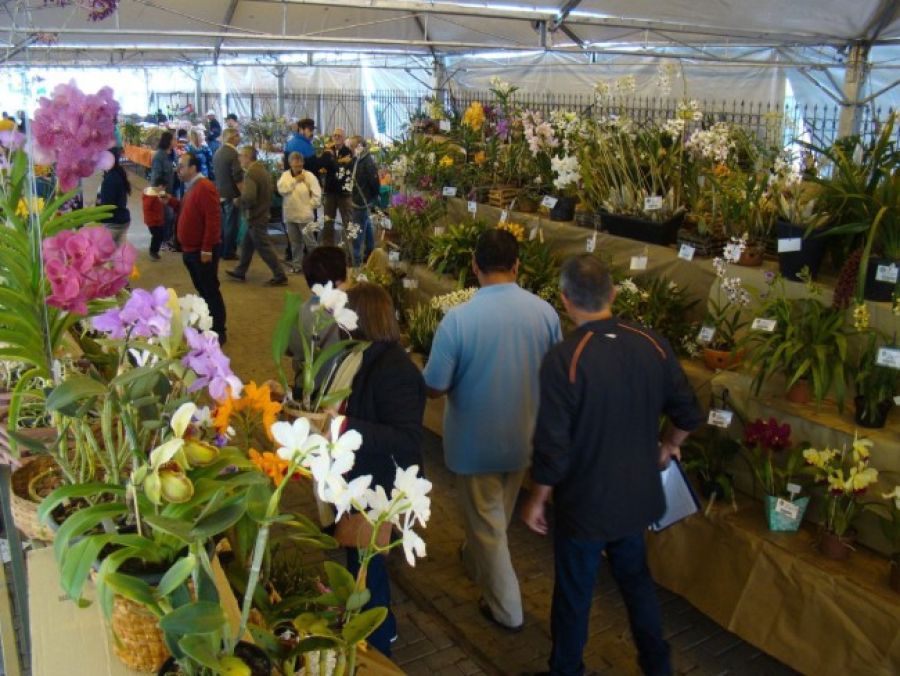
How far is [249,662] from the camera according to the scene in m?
1.09

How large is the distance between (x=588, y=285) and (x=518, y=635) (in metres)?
1.43

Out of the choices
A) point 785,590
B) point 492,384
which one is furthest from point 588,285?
point 785,590

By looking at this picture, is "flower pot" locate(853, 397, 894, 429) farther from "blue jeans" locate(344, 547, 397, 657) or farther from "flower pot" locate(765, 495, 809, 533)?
"blue jeans" locate(344, 547, 397, 657)

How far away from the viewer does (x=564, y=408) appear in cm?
233

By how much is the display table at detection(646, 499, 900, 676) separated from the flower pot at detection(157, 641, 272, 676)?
6.88 ft

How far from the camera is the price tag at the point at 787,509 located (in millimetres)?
2754

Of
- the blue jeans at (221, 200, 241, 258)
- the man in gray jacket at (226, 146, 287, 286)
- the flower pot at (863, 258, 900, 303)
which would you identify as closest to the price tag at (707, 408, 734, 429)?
→ the flower pot at (863, 258, 900, 303)

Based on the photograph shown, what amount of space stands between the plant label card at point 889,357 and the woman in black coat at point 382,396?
155cm

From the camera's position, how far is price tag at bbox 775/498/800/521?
2754 millimetres

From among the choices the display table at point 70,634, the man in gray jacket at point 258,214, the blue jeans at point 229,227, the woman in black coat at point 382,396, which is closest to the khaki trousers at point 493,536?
the woman in black coat at point 382,396

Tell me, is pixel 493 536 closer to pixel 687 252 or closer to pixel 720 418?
pixel 720 418

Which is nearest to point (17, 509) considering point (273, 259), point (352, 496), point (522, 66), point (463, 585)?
point (352, 496)

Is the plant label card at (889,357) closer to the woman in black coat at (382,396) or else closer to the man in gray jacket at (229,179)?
the woman in black coat at (382,396)

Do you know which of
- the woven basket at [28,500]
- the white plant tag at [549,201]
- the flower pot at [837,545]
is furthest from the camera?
the white plant tag at [549,201]
